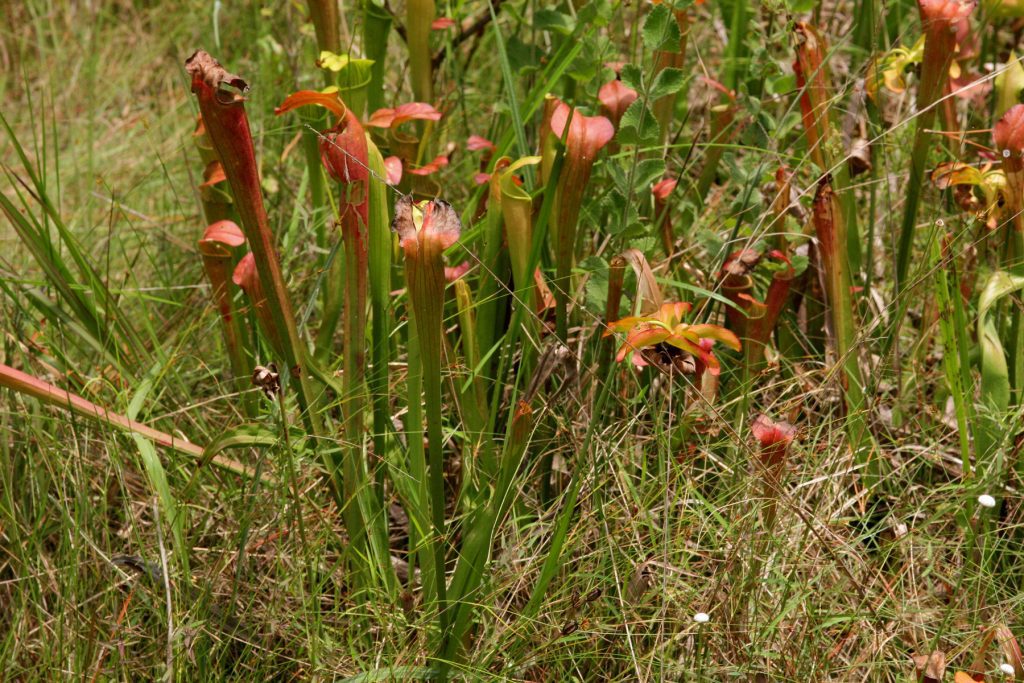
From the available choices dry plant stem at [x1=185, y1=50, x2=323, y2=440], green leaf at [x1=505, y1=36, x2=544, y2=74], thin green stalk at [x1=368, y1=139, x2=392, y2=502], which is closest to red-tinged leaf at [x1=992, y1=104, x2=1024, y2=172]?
green leaf at [x1=505, y1=36, x2=544, y2=74]

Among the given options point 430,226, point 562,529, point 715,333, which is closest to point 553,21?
Result: point 715,333

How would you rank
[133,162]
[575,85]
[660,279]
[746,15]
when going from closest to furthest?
1. [660,279]
2. [575,85]
3. [746,15]
4. [133,162]

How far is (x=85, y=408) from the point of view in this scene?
113cm

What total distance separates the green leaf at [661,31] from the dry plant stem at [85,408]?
721 mm

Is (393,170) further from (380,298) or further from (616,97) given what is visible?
(616,97)

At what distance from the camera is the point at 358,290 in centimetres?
112

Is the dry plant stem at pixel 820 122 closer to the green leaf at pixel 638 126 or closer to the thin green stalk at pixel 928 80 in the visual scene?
the thin green stalk at pixel 928 80

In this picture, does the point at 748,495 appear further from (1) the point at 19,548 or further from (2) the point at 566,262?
(1) the point at 19,548

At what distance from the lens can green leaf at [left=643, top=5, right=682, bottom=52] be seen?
4.05ft

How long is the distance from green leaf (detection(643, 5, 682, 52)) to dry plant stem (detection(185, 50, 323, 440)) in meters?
0.52

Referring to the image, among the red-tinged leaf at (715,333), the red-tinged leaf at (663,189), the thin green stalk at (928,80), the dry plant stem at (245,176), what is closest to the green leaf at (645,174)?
the red-tinged leaf at (663,189)

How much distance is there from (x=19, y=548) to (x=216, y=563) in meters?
0.22

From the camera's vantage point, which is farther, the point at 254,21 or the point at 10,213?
the point at 254,21

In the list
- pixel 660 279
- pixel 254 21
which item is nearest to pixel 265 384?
pixel 660 279
